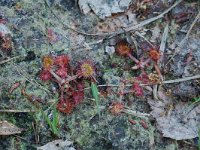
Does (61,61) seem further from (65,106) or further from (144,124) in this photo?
(144,124)

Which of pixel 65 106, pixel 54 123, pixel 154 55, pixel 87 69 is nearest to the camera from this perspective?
pixel 54 123

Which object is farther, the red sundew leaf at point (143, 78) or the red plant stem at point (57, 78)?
the red sundew leaf at point (143, 78)

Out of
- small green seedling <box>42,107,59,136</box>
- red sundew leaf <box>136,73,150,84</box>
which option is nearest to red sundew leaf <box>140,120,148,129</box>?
red sundew leaf <box>136,73,150,84</box>

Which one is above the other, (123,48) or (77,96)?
(123,48)

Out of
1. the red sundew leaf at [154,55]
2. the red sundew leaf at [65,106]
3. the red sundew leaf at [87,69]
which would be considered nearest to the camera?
the red sundew leaf at [65,106]

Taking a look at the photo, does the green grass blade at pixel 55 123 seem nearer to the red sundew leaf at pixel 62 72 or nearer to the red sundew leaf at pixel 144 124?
the red sundew leaf at pixel 62 72

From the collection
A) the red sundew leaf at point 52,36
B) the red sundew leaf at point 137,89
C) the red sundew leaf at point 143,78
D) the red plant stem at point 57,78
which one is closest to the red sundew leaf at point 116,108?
the red sundew leaf at point 137,89

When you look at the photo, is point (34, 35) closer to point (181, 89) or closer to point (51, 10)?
point (51, 10)

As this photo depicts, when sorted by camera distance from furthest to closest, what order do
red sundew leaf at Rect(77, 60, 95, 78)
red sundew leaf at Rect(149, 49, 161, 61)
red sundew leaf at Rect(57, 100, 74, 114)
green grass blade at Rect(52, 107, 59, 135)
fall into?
red sundew leaf at Rect(149, 49, 161, 61)
red sundew leaf at Rect(77, 60, 95, 78)
red sundew leaf at Rect(57, 100, 74, 114)
green grass blade at Rect(52, 107, 59, 135)

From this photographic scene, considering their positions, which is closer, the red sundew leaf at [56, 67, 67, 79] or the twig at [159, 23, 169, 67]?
the red sundew leaf at [56, 67, 67, 79]

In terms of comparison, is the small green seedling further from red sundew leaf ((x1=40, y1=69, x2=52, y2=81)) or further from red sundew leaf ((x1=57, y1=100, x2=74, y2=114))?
red sundew leaf ((x1=40, y1=69, x2=52, y2=81))

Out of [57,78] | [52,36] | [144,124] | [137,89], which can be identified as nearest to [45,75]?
[57,78]
